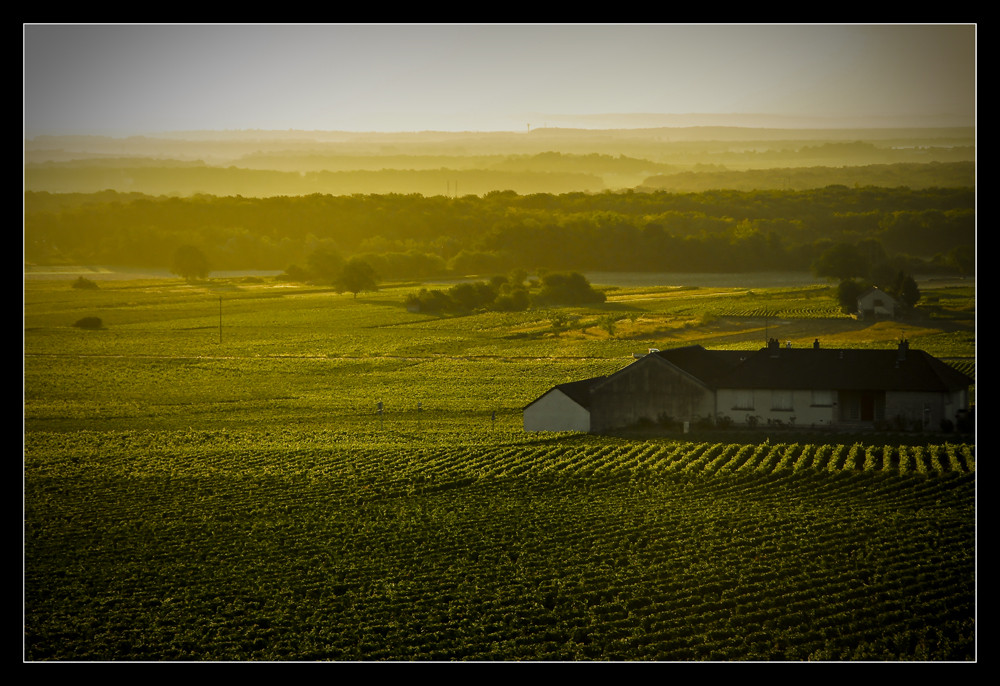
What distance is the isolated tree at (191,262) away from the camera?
47.9 ft

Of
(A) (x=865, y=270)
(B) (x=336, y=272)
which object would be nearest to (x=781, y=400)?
(A) (x=865, y=270)

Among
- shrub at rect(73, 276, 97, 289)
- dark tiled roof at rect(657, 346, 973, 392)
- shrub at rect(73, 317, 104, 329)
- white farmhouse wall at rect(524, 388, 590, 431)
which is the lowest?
white farmhouse wall at rect(524, 388, 590, 431)

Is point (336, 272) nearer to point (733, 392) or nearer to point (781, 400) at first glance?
point (733, 392)

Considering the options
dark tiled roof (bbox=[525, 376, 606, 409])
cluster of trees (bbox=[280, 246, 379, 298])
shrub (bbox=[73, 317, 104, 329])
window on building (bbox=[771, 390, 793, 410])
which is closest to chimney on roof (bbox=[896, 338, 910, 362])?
window on building (bbox=[771, 390, 793, 410])

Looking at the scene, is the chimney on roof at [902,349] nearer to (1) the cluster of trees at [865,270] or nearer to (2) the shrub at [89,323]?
(1) the cluster of trees at [865,270]

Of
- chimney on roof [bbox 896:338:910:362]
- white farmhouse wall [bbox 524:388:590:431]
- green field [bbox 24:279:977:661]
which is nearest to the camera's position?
green field [bbox 24:279:977:661]

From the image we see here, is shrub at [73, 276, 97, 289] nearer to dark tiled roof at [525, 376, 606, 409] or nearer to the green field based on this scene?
the green field

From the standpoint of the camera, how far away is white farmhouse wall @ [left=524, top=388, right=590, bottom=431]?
14938 mm

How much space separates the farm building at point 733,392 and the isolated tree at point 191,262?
16.8 ft

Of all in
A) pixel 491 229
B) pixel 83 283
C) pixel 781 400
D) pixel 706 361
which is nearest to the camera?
pixel 83 283

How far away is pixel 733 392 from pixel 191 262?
7966mm

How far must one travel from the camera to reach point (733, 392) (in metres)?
14.9

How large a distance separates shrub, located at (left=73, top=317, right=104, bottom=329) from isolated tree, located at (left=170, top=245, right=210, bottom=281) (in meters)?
1.32

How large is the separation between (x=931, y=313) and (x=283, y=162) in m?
8.79
